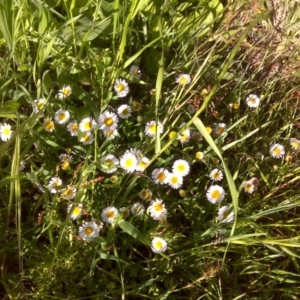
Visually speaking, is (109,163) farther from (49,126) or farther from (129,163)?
(49,126)

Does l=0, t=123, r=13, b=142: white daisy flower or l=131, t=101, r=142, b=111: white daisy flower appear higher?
l=131, t=101, r=142, b=111: white daisy flower

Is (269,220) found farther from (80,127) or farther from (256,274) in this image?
(80,127)

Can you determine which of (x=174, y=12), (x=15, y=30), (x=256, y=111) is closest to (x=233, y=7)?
(x=174, y=12)

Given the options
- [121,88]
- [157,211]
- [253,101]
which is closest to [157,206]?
[157,211]

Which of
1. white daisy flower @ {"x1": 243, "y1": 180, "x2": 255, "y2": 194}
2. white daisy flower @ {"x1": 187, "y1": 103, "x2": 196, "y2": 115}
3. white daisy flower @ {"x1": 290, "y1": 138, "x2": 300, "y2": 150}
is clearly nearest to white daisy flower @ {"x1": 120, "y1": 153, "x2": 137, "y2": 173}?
white daisy flower @ {"x1": 187, "y1": 103, "x2": 196, "y2": 115}

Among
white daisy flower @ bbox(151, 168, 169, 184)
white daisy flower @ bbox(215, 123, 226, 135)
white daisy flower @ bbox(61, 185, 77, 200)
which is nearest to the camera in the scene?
white daisy flower @ bbox(61, 185, 77, 200)

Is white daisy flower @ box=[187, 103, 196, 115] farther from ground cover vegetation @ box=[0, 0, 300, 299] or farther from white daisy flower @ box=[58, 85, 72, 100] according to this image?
white daisy flower @ box=[58, 85, 72, 100]
